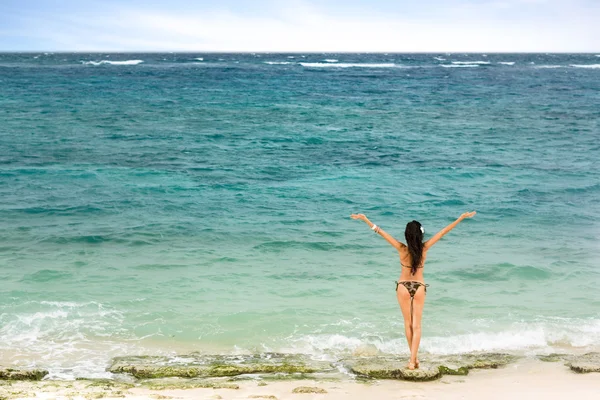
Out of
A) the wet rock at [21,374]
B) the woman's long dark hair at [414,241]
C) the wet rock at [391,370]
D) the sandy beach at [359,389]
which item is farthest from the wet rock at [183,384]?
the woman's long dark hair at [414,241]

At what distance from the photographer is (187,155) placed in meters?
24.3

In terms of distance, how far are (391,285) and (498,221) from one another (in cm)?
530

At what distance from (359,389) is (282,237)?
7.39 m

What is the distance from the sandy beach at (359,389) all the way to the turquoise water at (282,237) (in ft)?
3.50

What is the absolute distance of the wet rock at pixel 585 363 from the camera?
25.4 ft

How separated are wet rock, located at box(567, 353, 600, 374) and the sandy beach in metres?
0.11

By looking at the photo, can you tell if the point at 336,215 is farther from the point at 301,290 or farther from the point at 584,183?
the point at 584,183

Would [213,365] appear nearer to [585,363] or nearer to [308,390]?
[308,390]

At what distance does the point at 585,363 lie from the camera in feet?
26.1

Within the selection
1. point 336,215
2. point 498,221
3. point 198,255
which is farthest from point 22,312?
point 498,221

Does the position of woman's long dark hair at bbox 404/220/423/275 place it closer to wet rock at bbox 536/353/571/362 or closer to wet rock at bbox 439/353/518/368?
wet rock at bbox 439/353/518/368

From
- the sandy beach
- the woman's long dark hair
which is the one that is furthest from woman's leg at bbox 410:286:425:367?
the sandy beach

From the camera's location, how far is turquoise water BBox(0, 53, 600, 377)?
379 inches

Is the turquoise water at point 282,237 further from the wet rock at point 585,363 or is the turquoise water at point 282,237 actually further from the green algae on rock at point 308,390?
the green algae on rock at point 308,390
